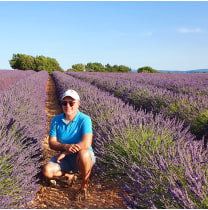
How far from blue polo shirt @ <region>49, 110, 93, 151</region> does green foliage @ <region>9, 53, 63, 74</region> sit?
56876mm

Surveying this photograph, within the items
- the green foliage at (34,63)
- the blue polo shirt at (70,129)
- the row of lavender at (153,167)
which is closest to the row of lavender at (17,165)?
the blue polo shirt at (70,129)

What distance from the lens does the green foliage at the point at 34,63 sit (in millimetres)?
58562

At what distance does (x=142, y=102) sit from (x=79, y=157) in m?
3.65

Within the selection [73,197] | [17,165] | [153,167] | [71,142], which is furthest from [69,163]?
[153,167]

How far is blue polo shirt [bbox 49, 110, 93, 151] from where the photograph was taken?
2.43 m

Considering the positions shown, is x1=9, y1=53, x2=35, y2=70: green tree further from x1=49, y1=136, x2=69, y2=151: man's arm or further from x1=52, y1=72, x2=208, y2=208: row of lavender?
x1=49, y1=136, x2=69, y2=151: man's arm

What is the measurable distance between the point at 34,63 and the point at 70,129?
2433 inches

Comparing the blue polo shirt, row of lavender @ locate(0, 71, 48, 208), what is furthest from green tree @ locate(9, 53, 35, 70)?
the blue polo shirt

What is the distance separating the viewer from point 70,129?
245cm

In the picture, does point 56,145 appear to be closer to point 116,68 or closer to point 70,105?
point 70,105

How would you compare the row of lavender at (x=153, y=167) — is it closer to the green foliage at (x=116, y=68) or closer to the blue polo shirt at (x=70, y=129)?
the blue polo shirt at (x=70, y=129)

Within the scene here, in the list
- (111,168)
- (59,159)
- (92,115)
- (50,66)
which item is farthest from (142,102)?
(50,66)

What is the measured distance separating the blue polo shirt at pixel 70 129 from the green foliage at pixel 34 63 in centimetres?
5688

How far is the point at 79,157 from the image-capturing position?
225 centimetres
